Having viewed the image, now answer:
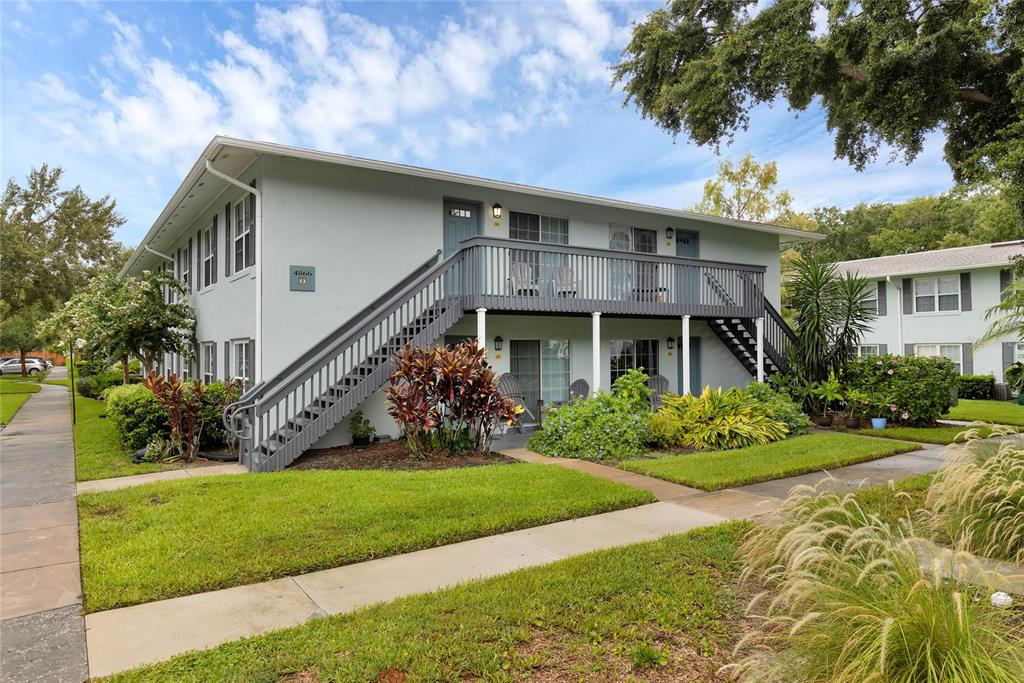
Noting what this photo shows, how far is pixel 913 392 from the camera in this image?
12531 mm

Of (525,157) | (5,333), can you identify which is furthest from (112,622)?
(5,333)

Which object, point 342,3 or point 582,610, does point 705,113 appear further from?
point 582,610

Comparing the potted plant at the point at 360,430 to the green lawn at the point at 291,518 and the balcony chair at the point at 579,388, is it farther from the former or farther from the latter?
the balcony chair at the point at 579,388

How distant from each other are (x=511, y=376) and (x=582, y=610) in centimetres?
844

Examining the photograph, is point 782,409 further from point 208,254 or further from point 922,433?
point 208,254

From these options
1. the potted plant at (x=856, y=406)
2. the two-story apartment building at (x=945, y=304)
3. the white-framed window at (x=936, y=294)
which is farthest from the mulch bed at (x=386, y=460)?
the white-framed window at (x=936, y=294)

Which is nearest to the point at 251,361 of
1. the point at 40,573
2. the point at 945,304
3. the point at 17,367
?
the point at 40,573

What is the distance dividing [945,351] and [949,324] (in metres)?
1.04

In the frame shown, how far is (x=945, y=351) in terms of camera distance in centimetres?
2167

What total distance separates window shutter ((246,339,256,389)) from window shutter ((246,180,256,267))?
153 centimetres

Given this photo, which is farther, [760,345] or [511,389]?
[760,345]

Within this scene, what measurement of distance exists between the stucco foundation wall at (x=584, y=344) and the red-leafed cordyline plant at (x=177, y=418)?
6.37 feet

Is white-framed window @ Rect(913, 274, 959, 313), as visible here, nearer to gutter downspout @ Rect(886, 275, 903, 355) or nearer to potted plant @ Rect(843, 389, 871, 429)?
gutter downspout @ Rect(886, 275, 903, 355)

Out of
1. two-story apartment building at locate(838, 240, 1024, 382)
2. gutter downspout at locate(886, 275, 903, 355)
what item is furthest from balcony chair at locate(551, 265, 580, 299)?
gutter downspout at locate(886, 275, 903, 355)
